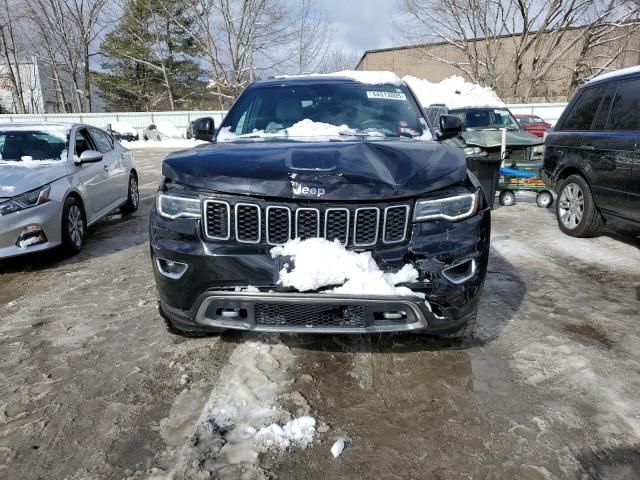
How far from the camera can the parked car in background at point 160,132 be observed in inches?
1133

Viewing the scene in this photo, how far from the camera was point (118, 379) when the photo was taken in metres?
2.79

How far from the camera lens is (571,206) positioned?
6.11 metres

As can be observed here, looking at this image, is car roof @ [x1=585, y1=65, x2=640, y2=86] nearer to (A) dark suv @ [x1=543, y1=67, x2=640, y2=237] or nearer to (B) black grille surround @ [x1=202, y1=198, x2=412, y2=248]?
(A) dark suv @ [x1=543, y1=67, x2=640, y2=237]

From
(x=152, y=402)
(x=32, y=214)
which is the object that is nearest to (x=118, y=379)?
(x=152, y=402)

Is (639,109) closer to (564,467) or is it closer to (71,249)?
(564,467)

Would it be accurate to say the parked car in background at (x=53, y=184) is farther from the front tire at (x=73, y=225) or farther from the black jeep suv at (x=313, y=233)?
the black jeep suv at (x=313, y=233)

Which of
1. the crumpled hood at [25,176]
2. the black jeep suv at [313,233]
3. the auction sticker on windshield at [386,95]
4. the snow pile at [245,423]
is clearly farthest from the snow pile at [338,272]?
the crumpled hood at [25,176]

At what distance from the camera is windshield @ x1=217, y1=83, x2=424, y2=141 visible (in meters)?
3.69

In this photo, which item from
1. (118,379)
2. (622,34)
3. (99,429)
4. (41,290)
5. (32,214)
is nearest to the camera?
(99,429)

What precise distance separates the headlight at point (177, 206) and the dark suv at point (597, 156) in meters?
4.36

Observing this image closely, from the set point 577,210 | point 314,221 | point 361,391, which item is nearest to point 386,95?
point 314,221

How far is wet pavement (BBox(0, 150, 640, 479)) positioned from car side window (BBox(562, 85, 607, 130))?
2.39 meters

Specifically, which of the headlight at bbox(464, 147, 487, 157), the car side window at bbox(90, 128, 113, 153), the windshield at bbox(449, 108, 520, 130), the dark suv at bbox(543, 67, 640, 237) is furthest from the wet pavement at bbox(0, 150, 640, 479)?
the windshield at bbox(449, 108, 520, 130)

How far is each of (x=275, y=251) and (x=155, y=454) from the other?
3.55ft
